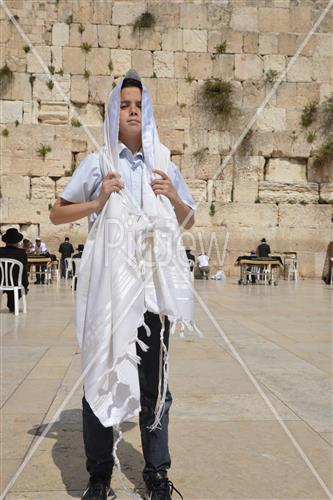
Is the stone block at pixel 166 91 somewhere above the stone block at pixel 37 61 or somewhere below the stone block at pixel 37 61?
below

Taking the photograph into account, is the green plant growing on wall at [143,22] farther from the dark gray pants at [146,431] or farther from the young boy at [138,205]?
the dark gray pants at [146,431]

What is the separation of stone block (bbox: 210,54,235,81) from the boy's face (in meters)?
15.9

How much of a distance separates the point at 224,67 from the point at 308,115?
278 cm

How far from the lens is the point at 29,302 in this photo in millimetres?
10203

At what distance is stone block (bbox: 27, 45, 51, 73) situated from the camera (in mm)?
17359

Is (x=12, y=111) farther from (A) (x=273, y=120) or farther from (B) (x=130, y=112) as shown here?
(B) (x=130, y=112)

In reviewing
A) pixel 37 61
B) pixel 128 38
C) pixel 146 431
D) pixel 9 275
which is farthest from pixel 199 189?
pixel 146 431

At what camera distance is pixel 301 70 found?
18.1 metres

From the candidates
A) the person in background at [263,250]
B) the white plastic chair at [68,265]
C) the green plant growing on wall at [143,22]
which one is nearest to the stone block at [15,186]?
the white plastic chair at [68,265]

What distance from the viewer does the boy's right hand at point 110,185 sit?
2.45 metres

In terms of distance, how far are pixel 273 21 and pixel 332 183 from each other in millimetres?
4999

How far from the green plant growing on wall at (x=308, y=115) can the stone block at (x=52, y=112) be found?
677 cm

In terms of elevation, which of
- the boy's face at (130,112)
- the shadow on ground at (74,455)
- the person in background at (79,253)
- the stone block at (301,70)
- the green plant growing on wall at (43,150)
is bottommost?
the shadow on ground at (74,455)

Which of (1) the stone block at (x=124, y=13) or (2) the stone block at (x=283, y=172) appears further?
(2) the stone block at (x=283, y=172)
